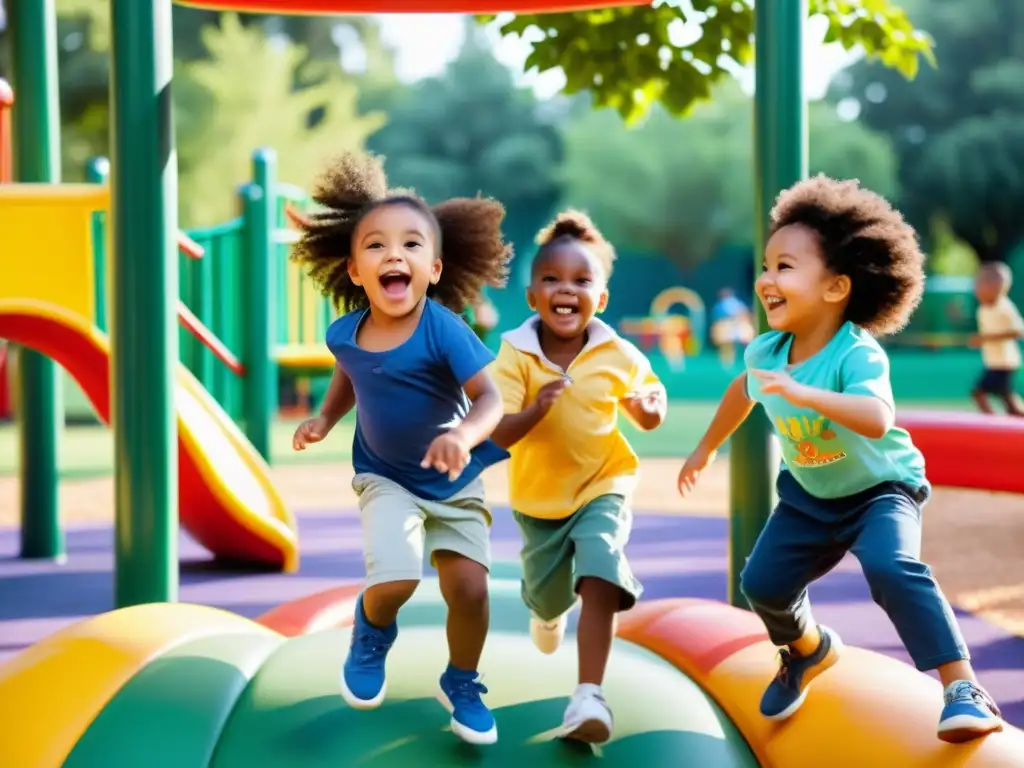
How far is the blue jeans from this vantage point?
2.83 meters

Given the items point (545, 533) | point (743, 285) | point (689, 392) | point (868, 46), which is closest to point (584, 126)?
point (743, 285)

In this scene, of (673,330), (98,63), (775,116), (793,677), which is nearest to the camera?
(793,677)

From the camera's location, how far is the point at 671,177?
118 feet

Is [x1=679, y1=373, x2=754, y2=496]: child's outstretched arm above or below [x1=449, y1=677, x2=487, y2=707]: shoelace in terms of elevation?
above

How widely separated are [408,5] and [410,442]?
3.66 meters

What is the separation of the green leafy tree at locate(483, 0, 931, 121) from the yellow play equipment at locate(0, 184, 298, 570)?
10.1 feet

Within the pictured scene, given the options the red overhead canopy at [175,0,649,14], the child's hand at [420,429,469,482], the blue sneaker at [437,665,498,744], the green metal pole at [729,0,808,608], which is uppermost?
the red overhead canopy at [175,0,649,14]

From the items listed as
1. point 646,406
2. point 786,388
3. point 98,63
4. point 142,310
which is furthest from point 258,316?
point 98,63

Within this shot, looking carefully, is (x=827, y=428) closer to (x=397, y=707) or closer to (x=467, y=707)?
(x=467, y=707)

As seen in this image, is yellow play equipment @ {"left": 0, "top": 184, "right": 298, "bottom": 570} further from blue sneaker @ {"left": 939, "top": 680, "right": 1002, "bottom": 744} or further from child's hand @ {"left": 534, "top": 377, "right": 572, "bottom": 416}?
blue sneaker @ {"left": 939, "top": 680, "right": 1002, "bottom": 744}

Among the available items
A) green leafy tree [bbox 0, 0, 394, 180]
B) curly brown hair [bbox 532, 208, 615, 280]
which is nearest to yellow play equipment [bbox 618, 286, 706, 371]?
green leafy tree [bbox 0, 0, 394, 180]

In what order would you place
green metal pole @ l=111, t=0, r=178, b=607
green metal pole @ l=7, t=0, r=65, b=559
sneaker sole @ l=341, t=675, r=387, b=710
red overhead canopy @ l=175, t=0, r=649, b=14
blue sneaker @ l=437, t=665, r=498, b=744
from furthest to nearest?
green metal pole @ l=7, t=0, r=65, b=559
red overhead canopy @ l=175, t=0, r=649, b=14
green metal pole @ l=111, t=0, r=178, b=607
sneaker sole @ l=341, t=675, r=387, b=710
blue sneaker @ l=437, t=665, r=498, b=744

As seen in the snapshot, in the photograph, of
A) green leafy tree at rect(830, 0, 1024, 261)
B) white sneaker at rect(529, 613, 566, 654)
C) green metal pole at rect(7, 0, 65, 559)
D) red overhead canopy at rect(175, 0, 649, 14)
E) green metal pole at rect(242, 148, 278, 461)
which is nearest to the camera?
white sneaker at rect(529, 613, 566, 654)

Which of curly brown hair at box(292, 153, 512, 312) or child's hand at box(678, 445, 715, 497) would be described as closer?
child's hand at box(678, 445, 715, 497)
